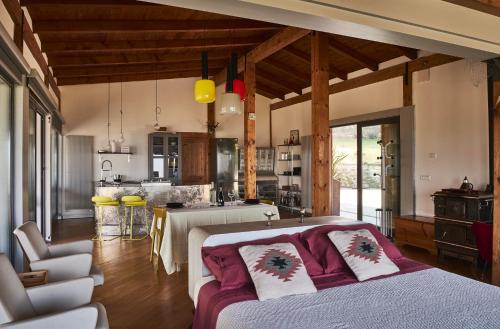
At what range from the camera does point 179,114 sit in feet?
31.7

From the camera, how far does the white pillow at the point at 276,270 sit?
2.15 metres

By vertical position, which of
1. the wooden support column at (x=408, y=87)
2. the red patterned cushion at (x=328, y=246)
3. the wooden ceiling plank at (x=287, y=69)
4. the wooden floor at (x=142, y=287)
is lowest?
the wooden floor at (x=142, y=287)

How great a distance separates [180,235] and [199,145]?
5591mm

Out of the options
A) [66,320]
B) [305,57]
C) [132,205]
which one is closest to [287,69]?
[305,57]

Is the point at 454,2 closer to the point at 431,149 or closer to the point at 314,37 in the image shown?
the point at 314,37

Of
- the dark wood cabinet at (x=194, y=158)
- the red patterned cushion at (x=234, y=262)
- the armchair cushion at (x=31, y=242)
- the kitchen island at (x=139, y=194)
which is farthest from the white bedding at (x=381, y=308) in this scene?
the dark wood cabinet at (x=194, y=158)

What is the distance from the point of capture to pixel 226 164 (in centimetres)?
950

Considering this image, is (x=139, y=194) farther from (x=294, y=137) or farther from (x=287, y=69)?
(x=294, y=137)

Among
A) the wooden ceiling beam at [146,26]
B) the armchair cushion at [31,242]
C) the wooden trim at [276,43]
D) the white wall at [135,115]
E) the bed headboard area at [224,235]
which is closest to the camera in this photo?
the bed headboard area at [224,235]

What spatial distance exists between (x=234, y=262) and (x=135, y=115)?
7.76 metres

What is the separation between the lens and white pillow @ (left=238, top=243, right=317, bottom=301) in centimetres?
215

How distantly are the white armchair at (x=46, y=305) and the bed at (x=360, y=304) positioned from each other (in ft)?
2.20

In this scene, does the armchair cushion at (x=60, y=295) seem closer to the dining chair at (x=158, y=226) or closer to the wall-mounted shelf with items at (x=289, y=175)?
the dining chair at (x=158, y=226)

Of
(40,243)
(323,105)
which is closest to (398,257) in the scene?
(323,105)
